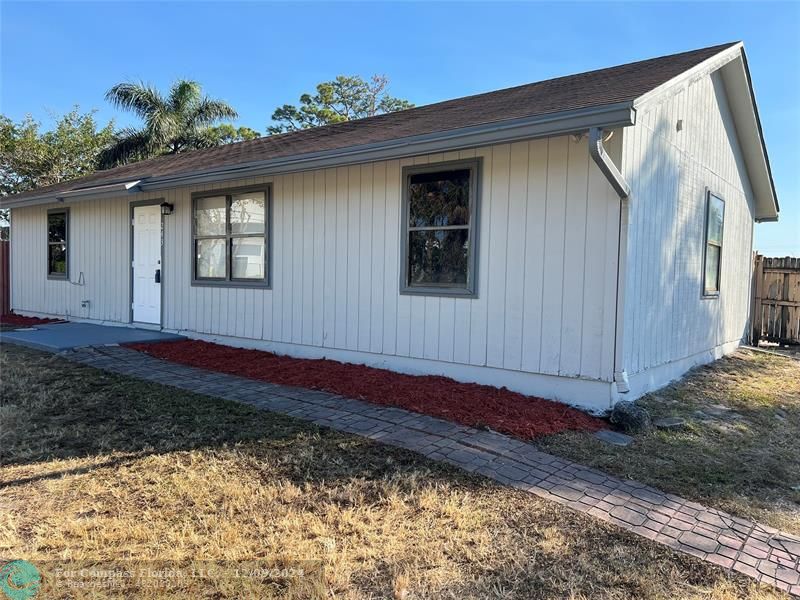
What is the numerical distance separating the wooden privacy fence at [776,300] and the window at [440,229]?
27.4 feet

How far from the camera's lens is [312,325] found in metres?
7.03

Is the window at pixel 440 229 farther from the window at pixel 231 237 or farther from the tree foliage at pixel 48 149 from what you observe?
the tree foliage at pixel 48 149

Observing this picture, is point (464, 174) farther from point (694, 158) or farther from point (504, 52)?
point (504, 52)

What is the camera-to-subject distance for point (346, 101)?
31141 millimetres

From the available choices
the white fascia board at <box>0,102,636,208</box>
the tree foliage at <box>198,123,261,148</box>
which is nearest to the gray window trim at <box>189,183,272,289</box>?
the white fascia board at <box>0,102,636,208</box>

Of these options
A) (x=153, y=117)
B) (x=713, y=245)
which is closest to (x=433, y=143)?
(x=713, y=245)

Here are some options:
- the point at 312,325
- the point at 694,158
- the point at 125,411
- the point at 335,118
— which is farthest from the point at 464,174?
the point at 335,118

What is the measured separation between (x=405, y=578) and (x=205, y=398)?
345 centimetres

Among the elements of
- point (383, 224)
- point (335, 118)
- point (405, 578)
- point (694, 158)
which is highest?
point (335, 118)

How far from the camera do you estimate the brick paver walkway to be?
268 cm

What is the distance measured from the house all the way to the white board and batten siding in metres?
0.02

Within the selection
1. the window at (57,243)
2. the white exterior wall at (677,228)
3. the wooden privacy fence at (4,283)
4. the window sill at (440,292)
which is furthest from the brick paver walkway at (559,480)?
the wooden privacy fence at (4,283)

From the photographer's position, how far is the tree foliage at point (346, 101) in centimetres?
3064

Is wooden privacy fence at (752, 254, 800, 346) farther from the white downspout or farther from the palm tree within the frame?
the palm tree
